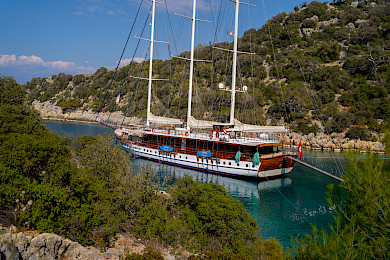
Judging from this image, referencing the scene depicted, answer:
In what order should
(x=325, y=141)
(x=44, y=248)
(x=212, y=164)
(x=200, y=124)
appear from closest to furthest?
(x=44, y=248), (x=212, y=164), (x=200, y=124), (x=325, y=141)

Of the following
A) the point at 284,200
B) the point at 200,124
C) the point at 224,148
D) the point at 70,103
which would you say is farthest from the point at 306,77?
the point at 70,103

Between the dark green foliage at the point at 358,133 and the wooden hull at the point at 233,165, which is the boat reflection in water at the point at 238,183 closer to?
the wooden hull at the point at 233,165

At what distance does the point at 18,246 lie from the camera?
640 centimetres

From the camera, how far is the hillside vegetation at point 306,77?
45.6 metres

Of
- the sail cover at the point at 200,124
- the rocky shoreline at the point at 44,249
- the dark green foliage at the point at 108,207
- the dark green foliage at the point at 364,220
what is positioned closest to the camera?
the dark green foliage at the point at 364,220

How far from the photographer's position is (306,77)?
5528cm

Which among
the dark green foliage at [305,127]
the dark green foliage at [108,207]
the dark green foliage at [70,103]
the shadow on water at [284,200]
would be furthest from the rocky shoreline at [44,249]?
the dark green foliage at [70,103]

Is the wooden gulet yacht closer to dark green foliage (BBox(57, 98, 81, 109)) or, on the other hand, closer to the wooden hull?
the wooden hull

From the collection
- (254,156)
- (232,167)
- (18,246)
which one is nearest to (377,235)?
(18,246)

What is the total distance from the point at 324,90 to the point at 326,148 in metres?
15.4

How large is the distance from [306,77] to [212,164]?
3845 cm

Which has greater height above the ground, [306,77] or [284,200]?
[306,77]

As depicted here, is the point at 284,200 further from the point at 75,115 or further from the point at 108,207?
the point at 75,115

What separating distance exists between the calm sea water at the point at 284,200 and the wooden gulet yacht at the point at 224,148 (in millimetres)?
991
